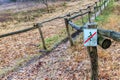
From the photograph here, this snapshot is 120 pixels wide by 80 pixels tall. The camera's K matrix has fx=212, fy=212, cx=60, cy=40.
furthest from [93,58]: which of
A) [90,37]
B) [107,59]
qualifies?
[107,59]

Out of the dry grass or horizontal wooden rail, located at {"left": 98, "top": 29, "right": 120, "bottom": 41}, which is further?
the dry grass

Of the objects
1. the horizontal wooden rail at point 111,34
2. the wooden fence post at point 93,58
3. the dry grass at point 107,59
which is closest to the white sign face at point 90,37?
the wooden fence post at point 93,58

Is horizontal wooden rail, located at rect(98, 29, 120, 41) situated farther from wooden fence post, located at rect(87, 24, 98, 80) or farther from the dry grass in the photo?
the dry grass

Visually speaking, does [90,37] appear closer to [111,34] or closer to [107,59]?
[111,34]

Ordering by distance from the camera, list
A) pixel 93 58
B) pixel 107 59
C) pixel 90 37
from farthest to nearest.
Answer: pixel 107 59 → pixel 93 58 → pixel 90 37

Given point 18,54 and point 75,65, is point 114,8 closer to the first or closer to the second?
point 18,54

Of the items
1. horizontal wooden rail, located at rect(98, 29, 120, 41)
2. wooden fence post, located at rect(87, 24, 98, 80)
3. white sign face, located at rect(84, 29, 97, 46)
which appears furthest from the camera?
wooden fence post, located at rect(87, 24, 98, 80)

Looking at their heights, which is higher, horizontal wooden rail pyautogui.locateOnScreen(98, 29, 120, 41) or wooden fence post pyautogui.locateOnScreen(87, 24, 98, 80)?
horizontal wooden rail pyautogui.locateOnScreen(98, 29, 120, 41)

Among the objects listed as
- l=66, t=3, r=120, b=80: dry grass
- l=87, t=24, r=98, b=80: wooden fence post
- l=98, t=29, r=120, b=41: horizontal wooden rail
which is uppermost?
l=98, t=29, r=120, b=41: horizontal wooden rail

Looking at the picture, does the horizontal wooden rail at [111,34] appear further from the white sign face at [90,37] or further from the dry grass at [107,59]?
the dry grass at [107,59]

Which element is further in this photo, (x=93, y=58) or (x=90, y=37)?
(x=93, y=58)

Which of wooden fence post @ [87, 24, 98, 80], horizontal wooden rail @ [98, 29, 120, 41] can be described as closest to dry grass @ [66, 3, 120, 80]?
wooden fence post @ [87, 24, 98, 80]

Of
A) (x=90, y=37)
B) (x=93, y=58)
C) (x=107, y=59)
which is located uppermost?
(x=90, y=37)

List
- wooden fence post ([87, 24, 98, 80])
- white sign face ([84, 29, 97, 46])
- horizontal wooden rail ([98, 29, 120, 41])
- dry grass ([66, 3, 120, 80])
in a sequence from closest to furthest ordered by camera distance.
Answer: horizontal wooden rail ([98, 29, 120, 41]) < white sign face ([84, 29, 97, 46]) < wooden fence post ([87, 24, 98, 80]) < dry grass ([66, 3, 120, 80])
